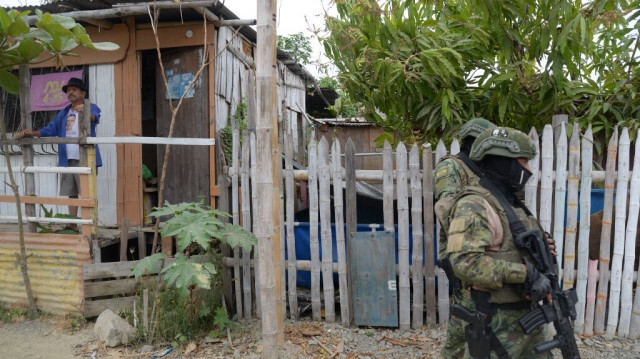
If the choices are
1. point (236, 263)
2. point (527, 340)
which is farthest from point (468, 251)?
point (236, 263)

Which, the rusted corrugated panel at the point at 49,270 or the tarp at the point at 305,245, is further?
the rusted corrugated panel at the point at 49,270

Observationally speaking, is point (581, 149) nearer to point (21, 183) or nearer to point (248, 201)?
point (248, 201)

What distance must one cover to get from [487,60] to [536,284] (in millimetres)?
2841

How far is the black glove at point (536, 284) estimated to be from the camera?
2.25 meters

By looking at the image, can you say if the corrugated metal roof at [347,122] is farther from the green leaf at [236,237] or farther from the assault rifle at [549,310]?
the assault rifle at [549,310]

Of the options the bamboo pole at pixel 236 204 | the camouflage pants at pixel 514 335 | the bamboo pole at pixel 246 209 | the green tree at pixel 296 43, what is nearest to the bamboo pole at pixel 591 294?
the camouflage pants at pixel 514 335

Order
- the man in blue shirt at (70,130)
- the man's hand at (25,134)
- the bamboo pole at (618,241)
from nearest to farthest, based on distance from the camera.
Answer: the bamboo pole at (618,241), the man's hand at (25,134), the man in blue shirt at (70,130)

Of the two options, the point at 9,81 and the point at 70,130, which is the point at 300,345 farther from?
the point at 9,81

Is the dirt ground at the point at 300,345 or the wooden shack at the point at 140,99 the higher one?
the wooden shack at the point at 140,99

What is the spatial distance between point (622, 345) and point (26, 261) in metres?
5.78

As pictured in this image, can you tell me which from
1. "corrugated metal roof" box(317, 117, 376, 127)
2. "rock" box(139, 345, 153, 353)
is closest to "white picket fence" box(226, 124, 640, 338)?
"rock" box(139, 345, 153, 353)

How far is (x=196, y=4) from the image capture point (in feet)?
16.6

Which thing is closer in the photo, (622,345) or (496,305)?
(496,305)

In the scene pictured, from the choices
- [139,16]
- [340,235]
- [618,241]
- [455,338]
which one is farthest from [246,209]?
[618,241]
